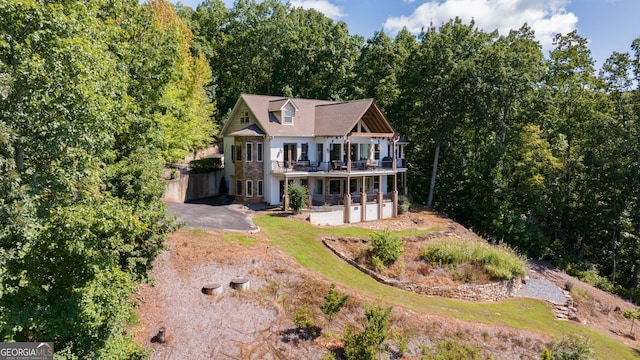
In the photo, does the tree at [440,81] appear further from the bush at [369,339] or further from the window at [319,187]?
the bush at [369,339]

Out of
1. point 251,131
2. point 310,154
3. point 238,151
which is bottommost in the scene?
point 310,154

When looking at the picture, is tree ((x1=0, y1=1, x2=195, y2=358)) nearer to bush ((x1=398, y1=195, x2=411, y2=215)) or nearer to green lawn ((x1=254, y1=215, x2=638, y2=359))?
green lawn ((x1=254, y1=215, x2=638, y2=359))

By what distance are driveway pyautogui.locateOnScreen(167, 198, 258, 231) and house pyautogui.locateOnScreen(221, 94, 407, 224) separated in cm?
424

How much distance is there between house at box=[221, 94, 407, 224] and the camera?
32.0m

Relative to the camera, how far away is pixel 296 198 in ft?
97.0

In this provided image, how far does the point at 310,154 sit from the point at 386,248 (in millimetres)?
13245

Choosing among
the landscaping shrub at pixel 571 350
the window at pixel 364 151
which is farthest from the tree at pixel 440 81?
the landscaping shrub at pixel 571 350

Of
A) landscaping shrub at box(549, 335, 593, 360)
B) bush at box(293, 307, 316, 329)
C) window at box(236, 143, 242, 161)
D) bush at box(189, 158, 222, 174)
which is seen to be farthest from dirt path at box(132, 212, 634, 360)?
bush at box(189, 158, 222, 174)

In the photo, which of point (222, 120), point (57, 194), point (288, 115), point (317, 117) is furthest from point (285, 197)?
point (222, 120)

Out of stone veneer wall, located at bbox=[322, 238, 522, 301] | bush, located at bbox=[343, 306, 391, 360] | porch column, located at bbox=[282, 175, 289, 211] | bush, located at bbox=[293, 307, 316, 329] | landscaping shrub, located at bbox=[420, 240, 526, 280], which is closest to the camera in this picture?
bush, located at bbox=[343, 306, 391, 360]

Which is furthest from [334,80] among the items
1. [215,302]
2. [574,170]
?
[215,302]

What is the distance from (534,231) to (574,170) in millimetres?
7896

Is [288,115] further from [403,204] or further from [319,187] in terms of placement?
[403,204]

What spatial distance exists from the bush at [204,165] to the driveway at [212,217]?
24.1ft
